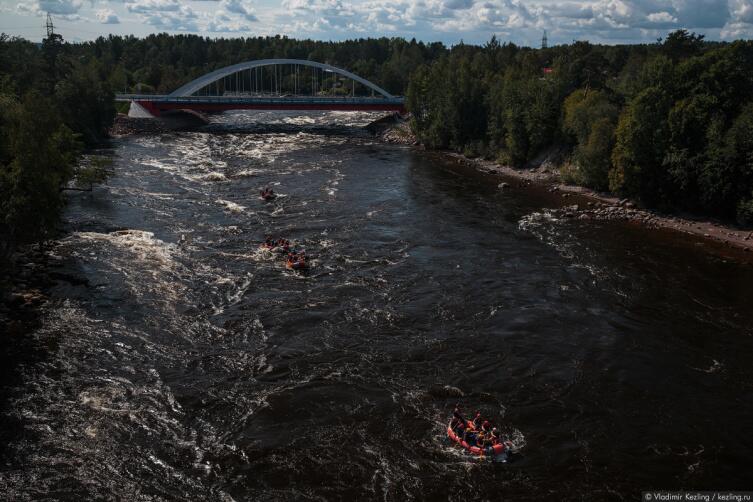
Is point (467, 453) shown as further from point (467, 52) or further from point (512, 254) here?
point (467, 52)

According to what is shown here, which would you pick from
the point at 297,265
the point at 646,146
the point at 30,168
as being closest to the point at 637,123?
the point at 646,146

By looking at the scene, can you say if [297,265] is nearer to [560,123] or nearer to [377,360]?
[377,360]

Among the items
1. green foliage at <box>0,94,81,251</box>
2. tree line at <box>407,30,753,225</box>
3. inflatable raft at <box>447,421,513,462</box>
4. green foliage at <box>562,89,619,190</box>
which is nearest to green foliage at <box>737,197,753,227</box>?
tree line at <box>407,30,753,225</box>

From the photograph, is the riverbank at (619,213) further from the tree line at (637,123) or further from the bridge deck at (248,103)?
the bridge deck at (248,103)

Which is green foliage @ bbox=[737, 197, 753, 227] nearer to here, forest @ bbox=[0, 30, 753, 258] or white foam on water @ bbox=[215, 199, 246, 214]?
forest @ bbox=[0, 30, 753, 258]

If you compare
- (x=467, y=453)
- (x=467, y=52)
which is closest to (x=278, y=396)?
(x=467, y=453)
